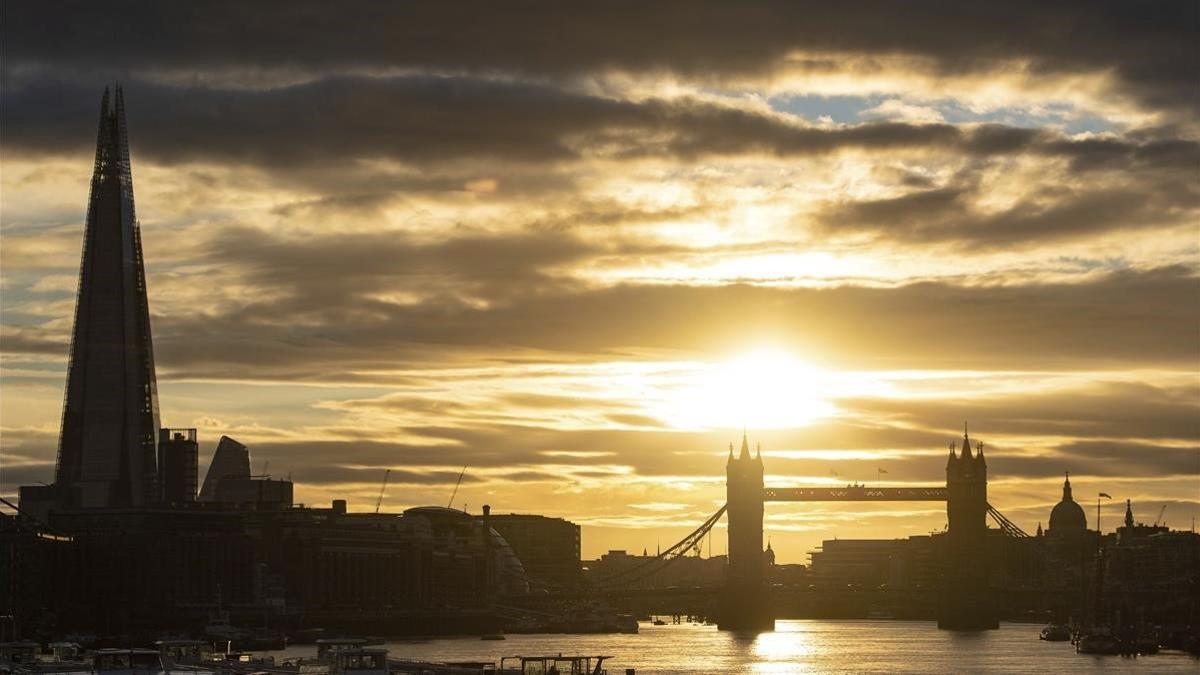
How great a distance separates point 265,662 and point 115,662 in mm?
35554

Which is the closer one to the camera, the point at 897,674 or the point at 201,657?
the point at 201,657

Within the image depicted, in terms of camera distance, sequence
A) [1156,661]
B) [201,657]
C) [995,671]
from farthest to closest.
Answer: [1156,661]
[995,671]
[201,657]

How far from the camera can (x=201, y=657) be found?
12206cm

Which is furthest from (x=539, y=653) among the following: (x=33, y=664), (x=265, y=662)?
(x=33, y=664)

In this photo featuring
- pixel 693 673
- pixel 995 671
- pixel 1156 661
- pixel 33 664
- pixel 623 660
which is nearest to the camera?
pixel 33 664

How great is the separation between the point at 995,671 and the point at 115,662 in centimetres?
8761

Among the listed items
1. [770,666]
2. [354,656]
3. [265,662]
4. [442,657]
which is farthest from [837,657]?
[354,656]

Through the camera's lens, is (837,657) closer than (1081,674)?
No

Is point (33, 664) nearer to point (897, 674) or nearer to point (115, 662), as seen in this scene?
point (115, 662)

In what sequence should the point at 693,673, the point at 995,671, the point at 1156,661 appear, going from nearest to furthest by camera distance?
the point at 693,673
the point at 995,671
the point at 1156,661

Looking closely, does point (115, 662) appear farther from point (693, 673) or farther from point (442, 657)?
point (442, 657)

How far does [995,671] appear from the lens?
6585 inches

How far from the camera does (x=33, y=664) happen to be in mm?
104562

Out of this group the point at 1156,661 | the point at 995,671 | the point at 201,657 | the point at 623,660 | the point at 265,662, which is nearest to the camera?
the point at 201,657
